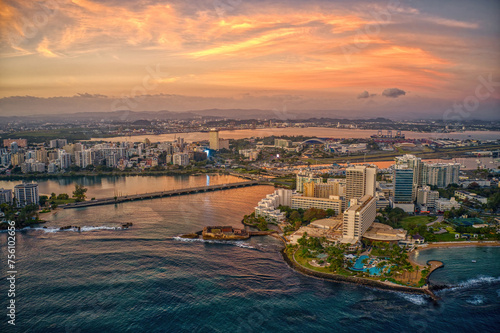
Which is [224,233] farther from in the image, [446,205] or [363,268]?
[446,205]

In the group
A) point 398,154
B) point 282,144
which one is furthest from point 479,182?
point 282,144

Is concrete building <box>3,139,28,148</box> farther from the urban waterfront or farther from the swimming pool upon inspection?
the swimming pool

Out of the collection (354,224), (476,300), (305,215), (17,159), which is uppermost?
(17,159)

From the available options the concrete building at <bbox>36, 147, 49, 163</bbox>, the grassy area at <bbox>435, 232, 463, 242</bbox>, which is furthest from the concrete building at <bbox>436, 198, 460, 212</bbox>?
the concrete building at <bbox>36, 147, 49, 163</bbox>

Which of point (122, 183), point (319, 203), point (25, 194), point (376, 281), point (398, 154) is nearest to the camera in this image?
point (376, 281)

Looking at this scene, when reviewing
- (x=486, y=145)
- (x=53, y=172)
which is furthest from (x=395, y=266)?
(x=486, y=145)

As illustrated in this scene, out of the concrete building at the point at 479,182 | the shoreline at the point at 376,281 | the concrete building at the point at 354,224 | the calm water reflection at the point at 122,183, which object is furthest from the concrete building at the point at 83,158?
the concrete building at the point at 479,182
